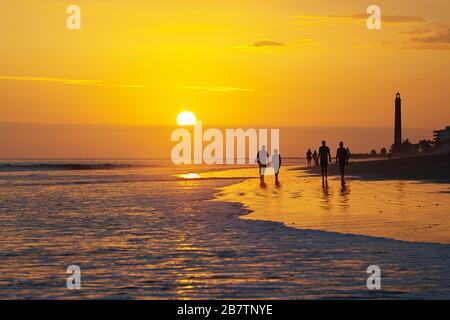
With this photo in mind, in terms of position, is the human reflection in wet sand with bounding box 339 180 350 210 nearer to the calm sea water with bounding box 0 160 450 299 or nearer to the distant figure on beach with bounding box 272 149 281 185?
the calm sea water with bounding box 0 160 450 299

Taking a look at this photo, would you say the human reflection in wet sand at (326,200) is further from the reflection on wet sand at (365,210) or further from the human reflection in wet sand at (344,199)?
the human reflection in wet sand at (344,199)

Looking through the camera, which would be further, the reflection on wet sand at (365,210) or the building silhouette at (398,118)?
the building silhouette at (398,118)

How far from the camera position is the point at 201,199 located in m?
29.8

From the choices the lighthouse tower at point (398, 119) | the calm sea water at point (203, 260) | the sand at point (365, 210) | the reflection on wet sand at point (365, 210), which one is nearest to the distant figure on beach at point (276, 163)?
the sand at point (365, 210)

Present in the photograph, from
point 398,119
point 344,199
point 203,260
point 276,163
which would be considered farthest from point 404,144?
point 203,260

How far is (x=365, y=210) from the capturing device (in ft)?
73.4

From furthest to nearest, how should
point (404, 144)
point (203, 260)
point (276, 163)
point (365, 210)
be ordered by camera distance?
point (404, 144) → point (276, 163) → point (365, 210) → point (203, 260)

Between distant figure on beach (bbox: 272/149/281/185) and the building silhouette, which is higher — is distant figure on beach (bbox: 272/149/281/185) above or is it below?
below

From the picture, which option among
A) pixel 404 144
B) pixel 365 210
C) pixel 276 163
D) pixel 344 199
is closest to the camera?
pixel 365 210

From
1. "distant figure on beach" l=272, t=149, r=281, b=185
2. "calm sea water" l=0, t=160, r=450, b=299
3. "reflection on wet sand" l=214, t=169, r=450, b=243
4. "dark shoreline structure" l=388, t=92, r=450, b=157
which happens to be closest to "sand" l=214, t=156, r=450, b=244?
→ "reflection on wet sand" l=214, t=169, r=450, b=243

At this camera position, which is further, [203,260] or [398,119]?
[398,119]

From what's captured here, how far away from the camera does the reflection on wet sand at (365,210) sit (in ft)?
55.8

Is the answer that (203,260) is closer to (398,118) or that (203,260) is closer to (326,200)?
(326,200)

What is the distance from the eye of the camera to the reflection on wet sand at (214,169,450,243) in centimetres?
1700
